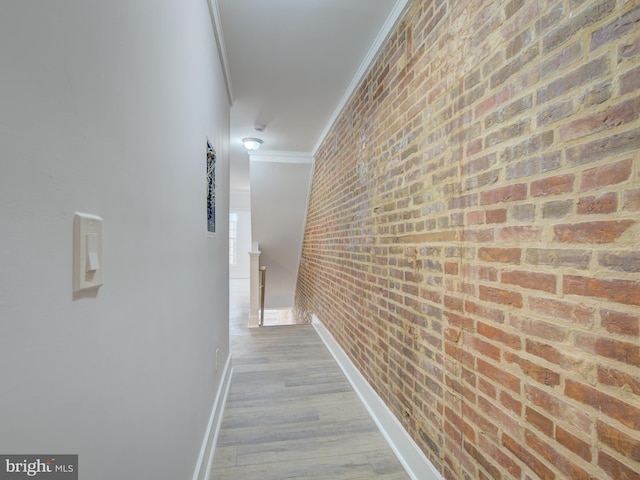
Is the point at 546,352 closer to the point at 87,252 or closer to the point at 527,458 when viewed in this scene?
the point at 527,458

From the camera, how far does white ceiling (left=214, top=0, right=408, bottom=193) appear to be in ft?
5.58

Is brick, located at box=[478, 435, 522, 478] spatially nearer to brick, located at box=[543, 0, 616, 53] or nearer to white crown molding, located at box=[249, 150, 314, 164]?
brick, located at box=[543, 0, 616, 53]

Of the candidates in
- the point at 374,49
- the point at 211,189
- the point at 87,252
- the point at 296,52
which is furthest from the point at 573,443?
the point at 296,52

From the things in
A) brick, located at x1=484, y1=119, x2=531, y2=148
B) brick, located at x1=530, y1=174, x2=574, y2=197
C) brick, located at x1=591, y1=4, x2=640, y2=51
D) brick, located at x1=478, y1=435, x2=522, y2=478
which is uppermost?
brick, located at x1=591, y1=4, x2=640, y2=51

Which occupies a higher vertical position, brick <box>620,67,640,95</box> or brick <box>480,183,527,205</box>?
brick <box>620,67,640,95</box>

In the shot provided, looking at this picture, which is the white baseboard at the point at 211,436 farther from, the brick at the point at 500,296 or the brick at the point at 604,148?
the brick at the point at 604,148

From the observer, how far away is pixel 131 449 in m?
0.67

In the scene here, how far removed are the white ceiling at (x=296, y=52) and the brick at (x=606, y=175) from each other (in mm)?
1421

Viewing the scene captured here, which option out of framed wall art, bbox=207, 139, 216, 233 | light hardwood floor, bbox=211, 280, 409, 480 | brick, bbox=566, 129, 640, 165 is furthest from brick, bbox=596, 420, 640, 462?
framed wall art, bbox=207, 139, 216, 233

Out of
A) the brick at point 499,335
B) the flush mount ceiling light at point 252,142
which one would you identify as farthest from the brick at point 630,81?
the flush mount ceiling light at point 252,142

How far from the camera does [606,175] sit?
2.31 ft

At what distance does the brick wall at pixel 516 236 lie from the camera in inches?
27.1

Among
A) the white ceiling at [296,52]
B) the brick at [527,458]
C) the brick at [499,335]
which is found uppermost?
the white ceiling at [296,52]

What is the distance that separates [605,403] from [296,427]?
171cm
